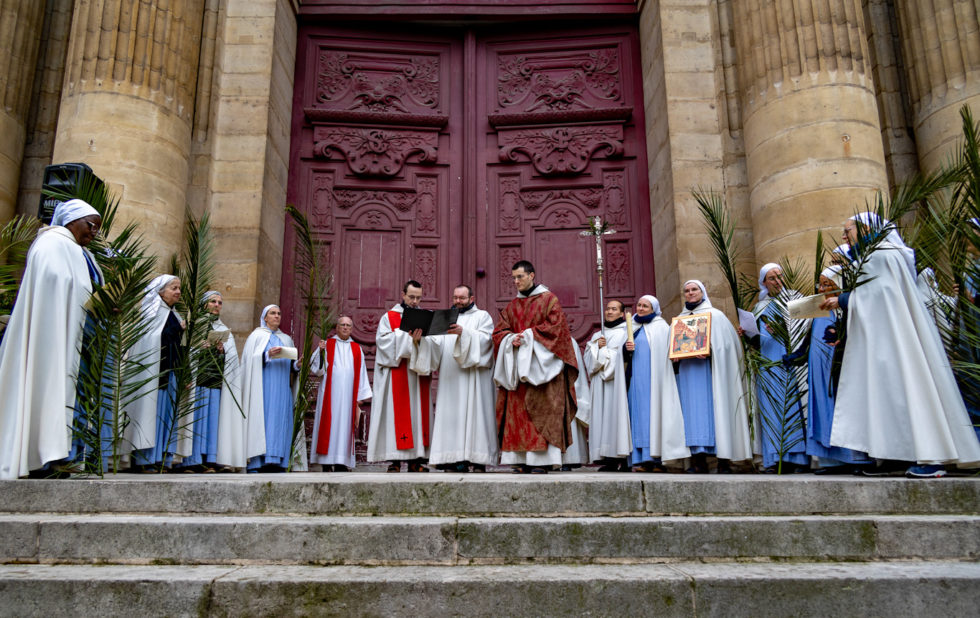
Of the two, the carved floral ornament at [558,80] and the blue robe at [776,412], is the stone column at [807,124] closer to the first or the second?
the blue robe at [776,412]

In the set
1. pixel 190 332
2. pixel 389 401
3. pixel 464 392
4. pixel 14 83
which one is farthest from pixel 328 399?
pixel 14 83

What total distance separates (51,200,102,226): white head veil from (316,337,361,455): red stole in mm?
3806

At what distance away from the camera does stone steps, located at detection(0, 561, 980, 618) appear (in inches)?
116

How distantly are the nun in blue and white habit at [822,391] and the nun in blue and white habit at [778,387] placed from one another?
0.08 meters

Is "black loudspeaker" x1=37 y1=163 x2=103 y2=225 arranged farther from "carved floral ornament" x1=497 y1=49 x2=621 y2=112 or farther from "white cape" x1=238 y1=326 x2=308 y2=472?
"carved floral ornament" x1=497 y1=49 x2=621 y2=112

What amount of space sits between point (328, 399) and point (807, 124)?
6.20 metres

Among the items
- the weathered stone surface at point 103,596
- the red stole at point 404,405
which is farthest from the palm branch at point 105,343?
the red stole at point 404,405

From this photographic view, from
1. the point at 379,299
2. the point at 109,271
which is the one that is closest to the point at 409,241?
the point at 379,299

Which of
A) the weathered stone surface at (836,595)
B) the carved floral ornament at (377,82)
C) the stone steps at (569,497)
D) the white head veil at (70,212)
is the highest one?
the carved floral ornament at (377,82)

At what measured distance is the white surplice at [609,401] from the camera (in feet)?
25.1

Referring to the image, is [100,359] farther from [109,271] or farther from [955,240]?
[955,240]

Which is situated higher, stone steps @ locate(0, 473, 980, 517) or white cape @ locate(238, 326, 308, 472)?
white cape @ locate(238, 326, 308, 472)

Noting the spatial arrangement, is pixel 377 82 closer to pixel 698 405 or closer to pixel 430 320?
pixel 430 320

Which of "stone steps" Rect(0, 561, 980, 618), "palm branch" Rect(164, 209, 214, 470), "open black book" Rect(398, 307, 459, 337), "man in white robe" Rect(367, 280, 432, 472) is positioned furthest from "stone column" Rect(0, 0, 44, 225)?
"stone steps" Rect(0, 561, 980, 618)
